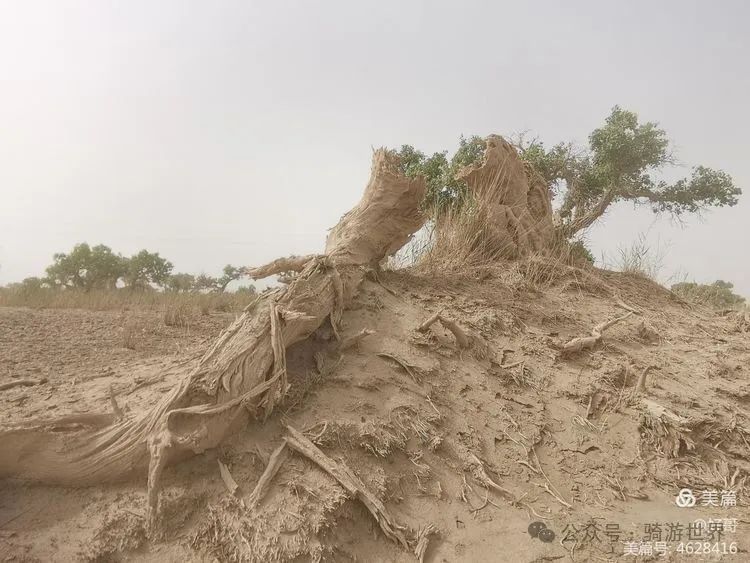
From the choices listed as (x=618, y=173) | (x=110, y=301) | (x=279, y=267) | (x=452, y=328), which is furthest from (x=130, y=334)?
(x=618, y=173)

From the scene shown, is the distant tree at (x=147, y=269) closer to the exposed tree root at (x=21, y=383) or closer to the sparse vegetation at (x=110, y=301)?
the sparse vegetation at (x=110, y=301)

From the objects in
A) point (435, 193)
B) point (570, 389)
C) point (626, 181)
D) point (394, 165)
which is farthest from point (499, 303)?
point (626, 181)

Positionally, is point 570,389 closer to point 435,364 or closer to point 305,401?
point 435,364

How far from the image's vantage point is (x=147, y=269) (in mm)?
19156

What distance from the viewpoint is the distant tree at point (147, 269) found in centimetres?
1861

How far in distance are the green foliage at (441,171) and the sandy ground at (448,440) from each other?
220 centimetres

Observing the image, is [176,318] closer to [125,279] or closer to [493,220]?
[493,220]

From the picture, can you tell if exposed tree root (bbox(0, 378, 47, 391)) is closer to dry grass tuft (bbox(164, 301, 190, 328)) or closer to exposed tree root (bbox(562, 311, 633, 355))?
dry grass tuft (bbox(164, 301, 190, 328))

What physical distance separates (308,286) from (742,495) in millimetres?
3271

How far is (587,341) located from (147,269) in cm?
1850

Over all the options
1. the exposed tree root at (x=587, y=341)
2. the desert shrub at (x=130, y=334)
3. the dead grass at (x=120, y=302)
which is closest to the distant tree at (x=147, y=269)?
the dead grass at (x=120, y=302)

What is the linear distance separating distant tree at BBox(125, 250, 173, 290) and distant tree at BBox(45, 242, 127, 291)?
0.59 metres

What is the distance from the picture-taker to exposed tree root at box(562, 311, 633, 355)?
4.19 m

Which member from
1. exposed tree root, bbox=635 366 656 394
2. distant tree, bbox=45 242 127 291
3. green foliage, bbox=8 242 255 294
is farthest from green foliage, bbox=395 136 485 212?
distant tree, bbox=45 242 127 291
